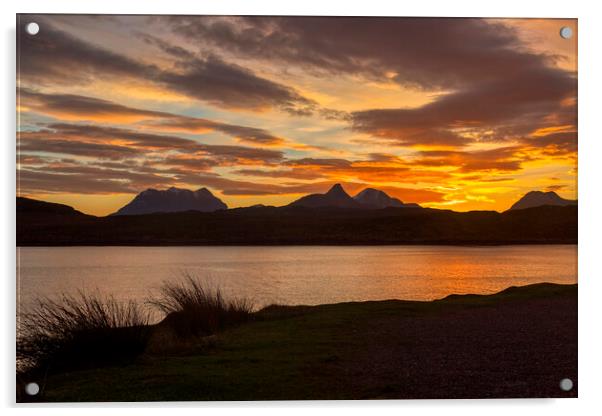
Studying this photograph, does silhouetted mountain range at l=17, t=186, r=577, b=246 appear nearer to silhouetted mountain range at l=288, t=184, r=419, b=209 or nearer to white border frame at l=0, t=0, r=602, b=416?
silhouetted mountain range at l=288, t=184, r=419, b=209

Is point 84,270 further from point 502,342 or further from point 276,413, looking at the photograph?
point 502,342

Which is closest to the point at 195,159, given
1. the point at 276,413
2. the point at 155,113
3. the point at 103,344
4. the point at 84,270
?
the point at 155,113

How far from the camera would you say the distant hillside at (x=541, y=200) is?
4.34m

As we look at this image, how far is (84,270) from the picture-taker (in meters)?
4.32

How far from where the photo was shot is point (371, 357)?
4.25 meters

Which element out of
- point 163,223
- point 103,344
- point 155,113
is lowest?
point 103,344

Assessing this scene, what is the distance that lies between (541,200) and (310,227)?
4.67 ft

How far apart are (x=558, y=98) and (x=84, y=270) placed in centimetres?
306

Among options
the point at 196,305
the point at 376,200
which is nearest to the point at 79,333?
the point at 196,305

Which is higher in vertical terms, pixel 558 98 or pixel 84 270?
pixel 558 98

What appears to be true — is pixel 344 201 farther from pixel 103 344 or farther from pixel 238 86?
pixel 103 344

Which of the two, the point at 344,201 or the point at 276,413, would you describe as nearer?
the point at 276,413

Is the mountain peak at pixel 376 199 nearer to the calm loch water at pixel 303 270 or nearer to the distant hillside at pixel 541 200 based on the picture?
the calm loch water at pixel 303 270

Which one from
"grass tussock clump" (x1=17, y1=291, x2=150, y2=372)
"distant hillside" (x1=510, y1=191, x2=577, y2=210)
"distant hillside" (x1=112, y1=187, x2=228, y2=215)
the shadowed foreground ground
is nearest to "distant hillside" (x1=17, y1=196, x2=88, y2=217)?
"distant hillside" (x1=112, y1=187, x2=228, y2=215)
